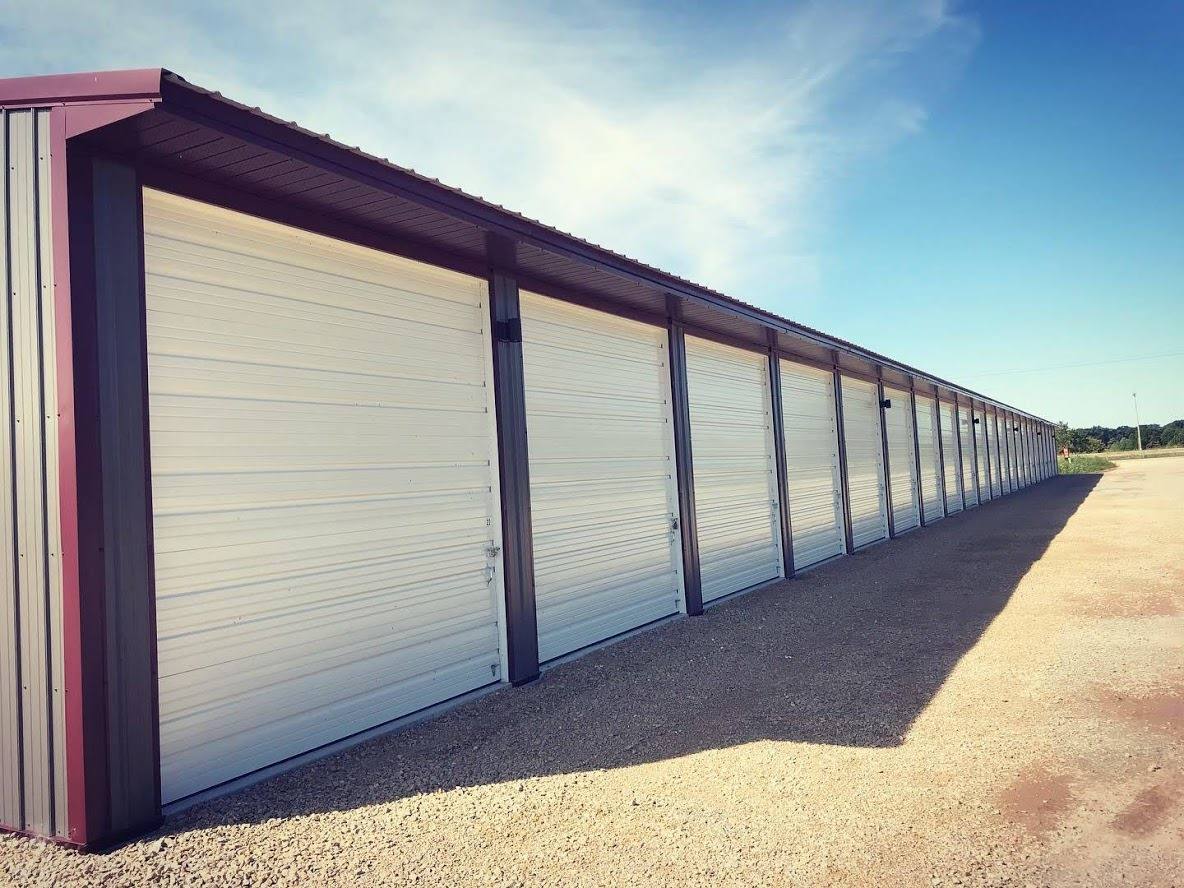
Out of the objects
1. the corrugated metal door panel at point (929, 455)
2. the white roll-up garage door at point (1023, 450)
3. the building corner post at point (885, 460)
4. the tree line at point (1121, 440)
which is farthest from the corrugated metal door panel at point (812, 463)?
the tree line at point (1121, 440)

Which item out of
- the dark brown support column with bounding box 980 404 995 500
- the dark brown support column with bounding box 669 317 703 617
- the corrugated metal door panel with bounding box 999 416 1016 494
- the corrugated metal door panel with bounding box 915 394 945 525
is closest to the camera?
the dark brown support column with bounding box 669 317 703 617

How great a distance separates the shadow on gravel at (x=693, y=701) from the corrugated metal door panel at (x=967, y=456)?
15666 mm

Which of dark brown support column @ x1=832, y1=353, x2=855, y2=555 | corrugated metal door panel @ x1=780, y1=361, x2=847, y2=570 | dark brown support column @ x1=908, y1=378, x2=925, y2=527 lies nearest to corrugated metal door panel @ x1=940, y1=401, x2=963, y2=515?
dark brown support column @ x1=908, y1=378, x2=925, y2=527

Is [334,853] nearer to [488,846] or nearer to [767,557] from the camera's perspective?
[488,846]

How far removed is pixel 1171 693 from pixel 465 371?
18.6ft

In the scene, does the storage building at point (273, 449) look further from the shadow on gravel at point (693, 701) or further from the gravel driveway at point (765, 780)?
the gravel driveway at point (765, 780)

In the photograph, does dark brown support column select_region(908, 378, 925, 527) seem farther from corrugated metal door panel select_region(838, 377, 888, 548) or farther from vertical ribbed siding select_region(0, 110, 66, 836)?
vertical ribbed siding select_region(0, 110, 66, 836)

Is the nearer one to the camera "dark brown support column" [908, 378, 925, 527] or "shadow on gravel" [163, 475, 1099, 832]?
"shadow on gravel" [163, 475, 1099, 832]

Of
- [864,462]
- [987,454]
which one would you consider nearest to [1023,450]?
[987,454]

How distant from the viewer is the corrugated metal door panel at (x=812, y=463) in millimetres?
12039

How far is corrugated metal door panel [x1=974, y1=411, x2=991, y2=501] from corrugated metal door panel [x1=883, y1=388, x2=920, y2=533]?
362 inches

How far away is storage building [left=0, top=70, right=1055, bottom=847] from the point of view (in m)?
Answer: 3.68

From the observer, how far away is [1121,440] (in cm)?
9988

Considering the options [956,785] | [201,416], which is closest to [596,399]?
[201,416]
